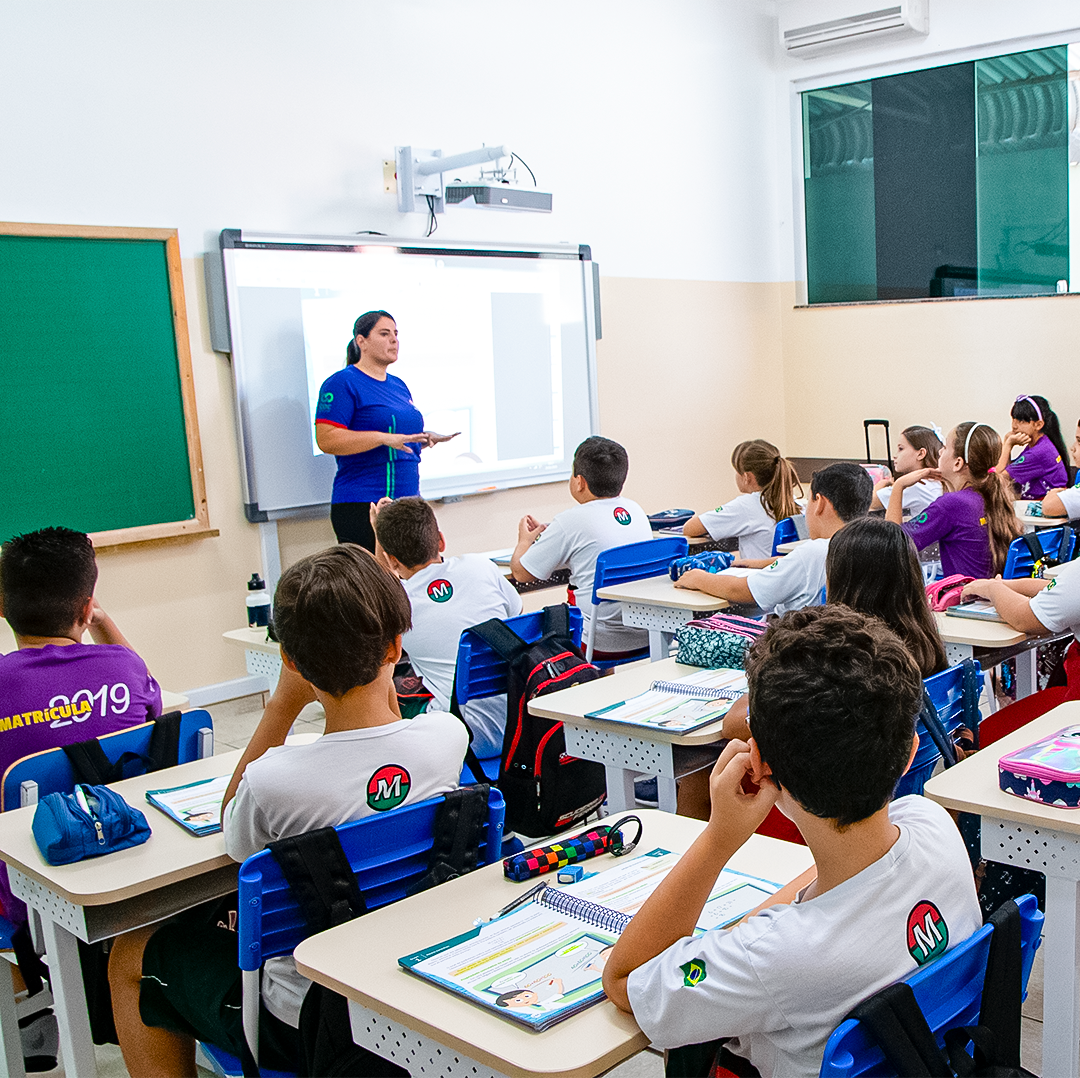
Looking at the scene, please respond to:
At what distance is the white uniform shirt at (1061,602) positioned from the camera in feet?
10.1

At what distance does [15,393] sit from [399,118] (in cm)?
261

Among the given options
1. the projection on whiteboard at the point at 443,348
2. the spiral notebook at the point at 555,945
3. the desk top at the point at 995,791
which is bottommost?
the desk top at the point at 995,791

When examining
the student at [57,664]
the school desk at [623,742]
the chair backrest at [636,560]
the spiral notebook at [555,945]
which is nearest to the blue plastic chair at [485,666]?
the school desk at [623,742]

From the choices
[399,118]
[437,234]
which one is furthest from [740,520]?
[399,118]

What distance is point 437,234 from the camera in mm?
6324

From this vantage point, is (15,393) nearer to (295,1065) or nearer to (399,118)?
(399,118)

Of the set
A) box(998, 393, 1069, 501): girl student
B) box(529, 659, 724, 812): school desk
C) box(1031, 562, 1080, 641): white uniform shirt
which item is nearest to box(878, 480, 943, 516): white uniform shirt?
box(998, 393, 1069, 501): girl student

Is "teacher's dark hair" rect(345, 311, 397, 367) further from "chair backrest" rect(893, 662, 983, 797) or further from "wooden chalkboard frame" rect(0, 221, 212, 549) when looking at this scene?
"chair backrest" rect(893, 662, 983, 797)

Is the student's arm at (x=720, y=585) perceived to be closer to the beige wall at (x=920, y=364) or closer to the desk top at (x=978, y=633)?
the desk top at (x=978, y=633)

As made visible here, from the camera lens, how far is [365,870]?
1.79 meters

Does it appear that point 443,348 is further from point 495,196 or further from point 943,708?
point 943,708

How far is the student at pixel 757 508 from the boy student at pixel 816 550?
1272 mm

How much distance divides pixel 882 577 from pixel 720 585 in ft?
4.31

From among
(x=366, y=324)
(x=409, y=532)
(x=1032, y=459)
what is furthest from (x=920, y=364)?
(x=409, y=532)
